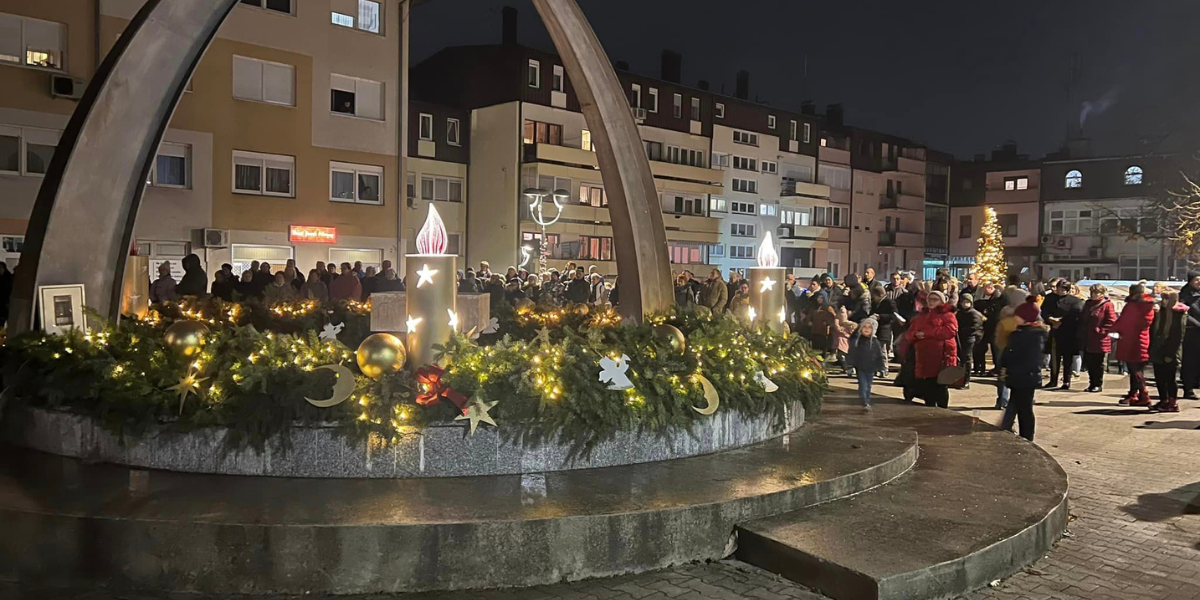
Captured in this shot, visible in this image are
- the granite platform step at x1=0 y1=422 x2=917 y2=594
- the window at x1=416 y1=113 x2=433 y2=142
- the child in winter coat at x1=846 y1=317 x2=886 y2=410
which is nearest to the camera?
the granite platform step at x1=0 y1=422 x2=917 y2=594

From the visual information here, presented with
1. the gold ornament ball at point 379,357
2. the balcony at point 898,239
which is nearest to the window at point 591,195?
the balcony at point 898,239

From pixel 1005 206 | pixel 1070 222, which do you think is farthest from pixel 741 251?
pixel 1070 222

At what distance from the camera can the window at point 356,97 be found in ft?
92.2

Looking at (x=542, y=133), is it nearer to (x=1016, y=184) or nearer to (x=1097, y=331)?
(x=1097, y=331)

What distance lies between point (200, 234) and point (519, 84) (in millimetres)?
Result: 19441

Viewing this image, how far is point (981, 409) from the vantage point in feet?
42.4

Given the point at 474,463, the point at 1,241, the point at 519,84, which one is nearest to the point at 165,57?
the point at 474,463

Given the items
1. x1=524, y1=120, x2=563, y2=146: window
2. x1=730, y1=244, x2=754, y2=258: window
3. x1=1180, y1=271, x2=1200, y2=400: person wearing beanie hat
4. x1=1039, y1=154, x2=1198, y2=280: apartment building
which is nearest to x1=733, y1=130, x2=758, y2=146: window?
x1=730, y1=244, x2=754, y2=258: window

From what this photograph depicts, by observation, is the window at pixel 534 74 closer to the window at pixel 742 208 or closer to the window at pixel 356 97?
the window at pixel 356 97

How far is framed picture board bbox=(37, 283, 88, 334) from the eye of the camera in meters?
7.84

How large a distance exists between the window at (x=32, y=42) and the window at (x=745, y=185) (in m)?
39.7

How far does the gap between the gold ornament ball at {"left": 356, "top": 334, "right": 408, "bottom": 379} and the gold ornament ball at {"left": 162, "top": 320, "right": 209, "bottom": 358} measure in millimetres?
1375

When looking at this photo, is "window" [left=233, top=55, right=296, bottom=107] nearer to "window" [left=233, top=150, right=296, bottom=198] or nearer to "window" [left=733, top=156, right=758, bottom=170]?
"window" [left=233, top=150, right=296, bottom=198]

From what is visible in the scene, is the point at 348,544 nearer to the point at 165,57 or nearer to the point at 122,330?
the point at 122,330
